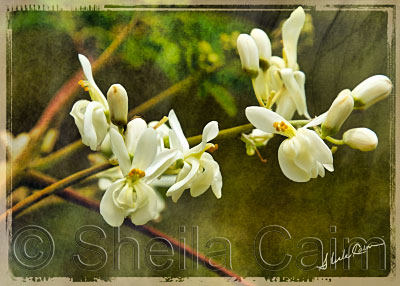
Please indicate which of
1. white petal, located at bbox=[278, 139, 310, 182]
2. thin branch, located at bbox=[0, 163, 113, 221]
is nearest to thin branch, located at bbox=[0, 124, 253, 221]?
thin branch, located at bbox=[0, 163, 113, 221]

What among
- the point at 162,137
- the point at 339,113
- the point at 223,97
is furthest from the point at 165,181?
the point at 339,113

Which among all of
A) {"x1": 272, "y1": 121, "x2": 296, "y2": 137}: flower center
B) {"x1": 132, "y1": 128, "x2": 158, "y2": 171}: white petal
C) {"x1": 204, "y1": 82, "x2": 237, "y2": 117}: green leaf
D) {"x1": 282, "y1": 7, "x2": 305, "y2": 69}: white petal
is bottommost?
{"x1": 132, "y1": 128, "x2": 158, "y2": 171}: white petal

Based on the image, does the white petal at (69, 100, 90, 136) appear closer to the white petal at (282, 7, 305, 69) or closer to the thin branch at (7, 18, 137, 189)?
the thin branch at (7, 18, 137, 189)

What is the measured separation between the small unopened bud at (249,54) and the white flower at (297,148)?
4.7 inches

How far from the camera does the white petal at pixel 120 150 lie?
0.78 meters

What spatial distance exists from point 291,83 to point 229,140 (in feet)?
0.57

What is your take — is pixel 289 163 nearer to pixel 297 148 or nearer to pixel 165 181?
pixel 297 148

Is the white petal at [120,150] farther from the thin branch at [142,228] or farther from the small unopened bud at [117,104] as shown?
the thin branch at [142,228]

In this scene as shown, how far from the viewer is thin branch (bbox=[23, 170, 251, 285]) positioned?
41.7 inches

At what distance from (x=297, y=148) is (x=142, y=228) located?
0.40m

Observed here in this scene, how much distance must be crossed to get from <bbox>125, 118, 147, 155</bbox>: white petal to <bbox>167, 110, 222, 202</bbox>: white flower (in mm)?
48

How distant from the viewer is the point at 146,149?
787 millimetres

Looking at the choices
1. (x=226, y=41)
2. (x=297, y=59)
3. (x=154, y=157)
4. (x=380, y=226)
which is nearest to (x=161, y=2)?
(x=226, y=41)
